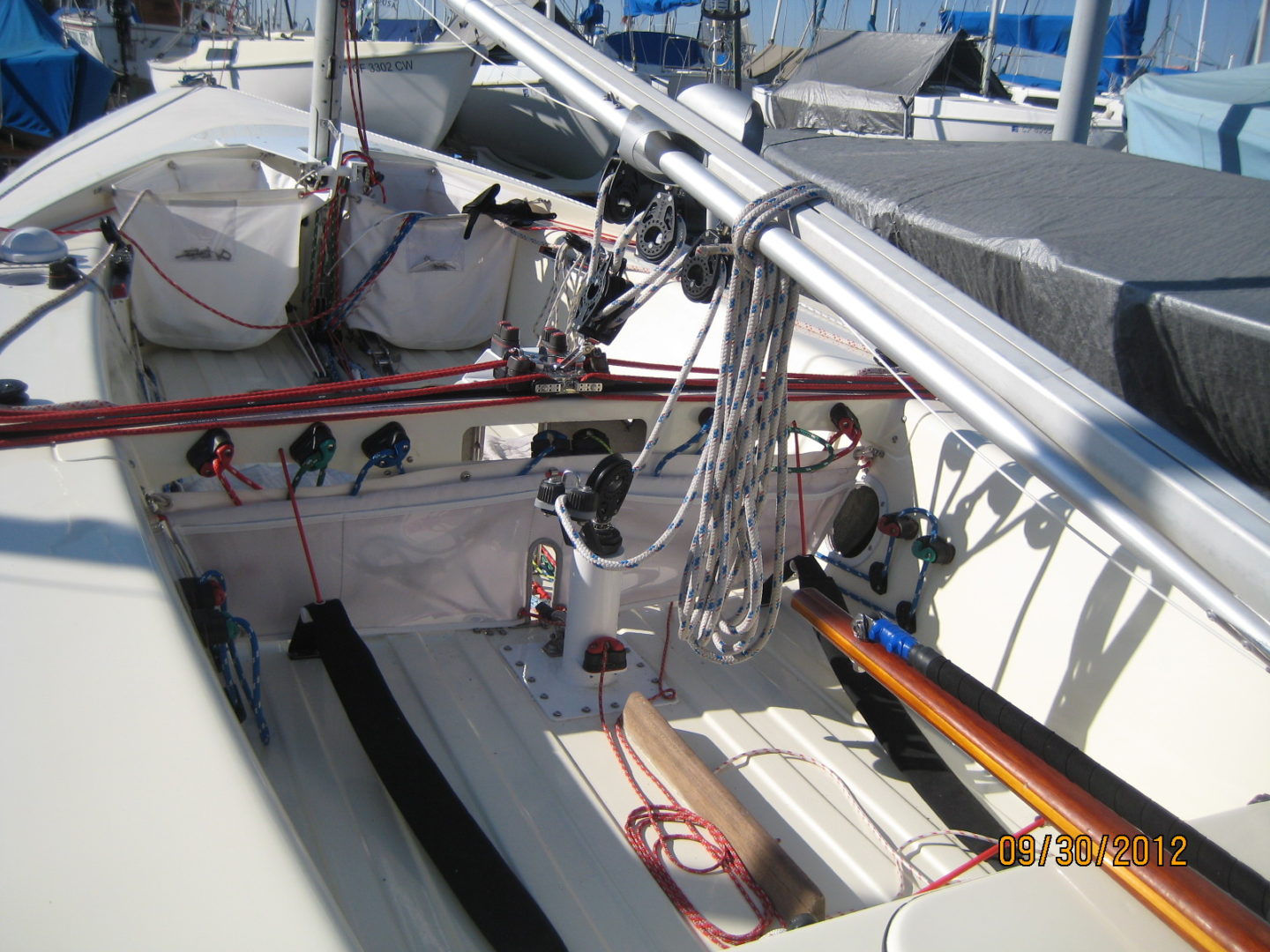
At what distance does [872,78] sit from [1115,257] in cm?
1136

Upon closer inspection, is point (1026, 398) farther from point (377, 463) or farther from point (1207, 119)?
point (1207, 119)

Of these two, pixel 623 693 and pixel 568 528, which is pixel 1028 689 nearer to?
pixel 623 693

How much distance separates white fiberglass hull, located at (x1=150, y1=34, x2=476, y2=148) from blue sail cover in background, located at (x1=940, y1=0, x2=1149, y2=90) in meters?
11.8

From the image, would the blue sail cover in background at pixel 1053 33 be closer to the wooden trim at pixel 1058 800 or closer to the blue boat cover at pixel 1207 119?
the blue boat cover at pixel 1207 119

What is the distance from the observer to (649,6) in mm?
19234

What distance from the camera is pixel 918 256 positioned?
57.8 inches

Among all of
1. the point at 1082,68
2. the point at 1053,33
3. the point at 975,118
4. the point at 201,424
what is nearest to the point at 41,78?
the point at 975,118

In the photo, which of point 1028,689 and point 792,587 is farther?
point 792,587

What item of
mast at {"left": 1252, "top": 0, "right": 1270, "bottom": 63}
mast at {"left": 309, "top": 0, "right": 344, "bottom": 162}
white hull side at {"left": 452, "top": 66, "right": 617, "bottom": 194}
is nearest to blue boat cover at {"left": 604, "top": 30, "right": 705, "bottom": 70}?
white hull side at {"left": 452, "top": 66, "right": 617, "bottom": 194}

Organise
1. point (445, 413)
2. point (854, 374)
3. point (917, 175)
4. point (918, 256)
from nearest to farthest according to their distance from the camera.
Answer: point (918, 256) < point (917, 175) < point (445, 413) < point (854, 374)

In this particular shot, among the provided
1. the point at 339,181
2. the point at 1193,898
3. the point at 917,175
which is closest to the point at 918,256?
the point at 917,175

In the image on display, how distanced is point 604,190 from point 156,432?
39.2 inches

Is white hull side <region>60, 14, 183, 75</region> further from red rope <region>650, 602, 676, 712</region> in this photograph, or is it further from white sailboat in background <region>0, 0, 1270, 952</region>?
red rope <region>650, 602, 676, 712</region>

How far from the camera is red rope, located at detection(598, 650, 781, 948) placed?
1523mm
